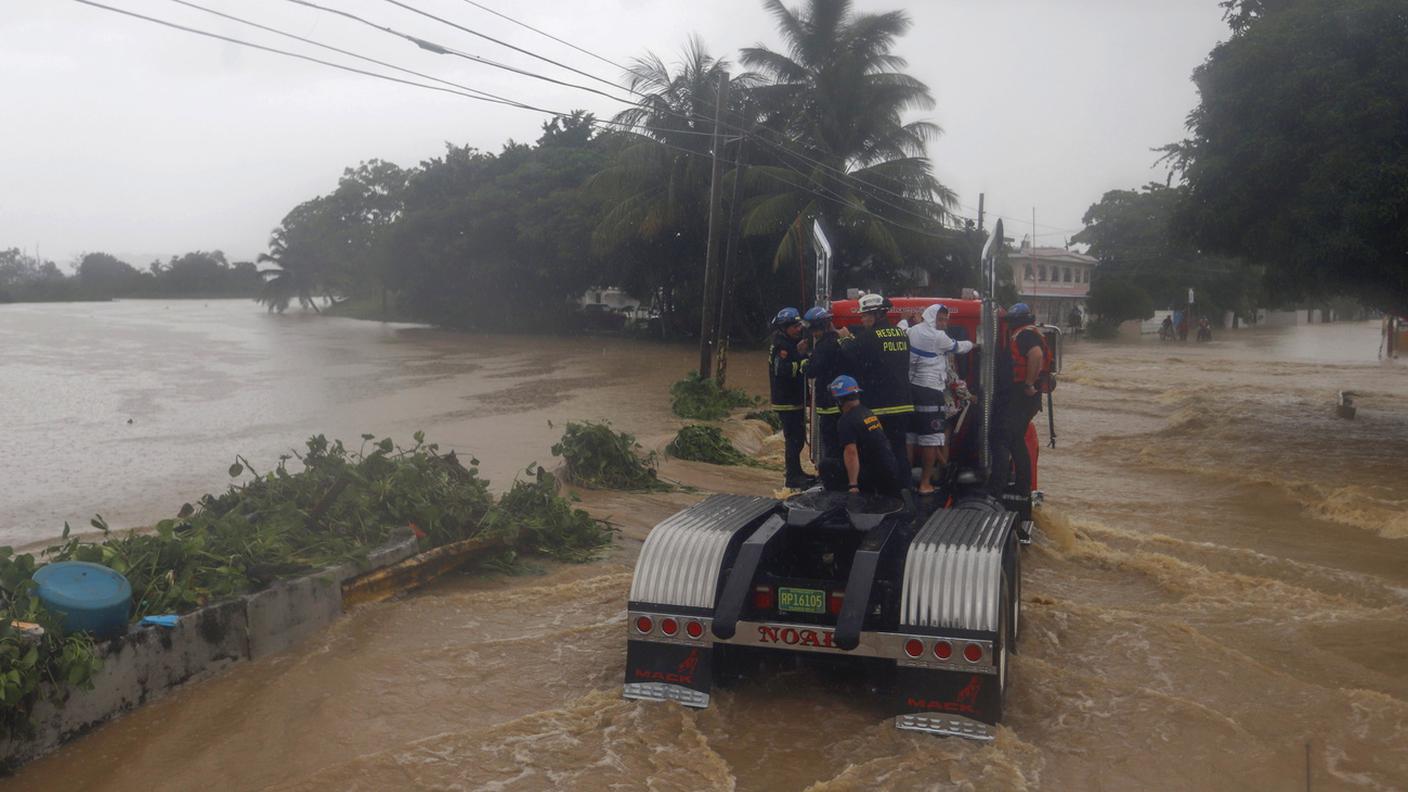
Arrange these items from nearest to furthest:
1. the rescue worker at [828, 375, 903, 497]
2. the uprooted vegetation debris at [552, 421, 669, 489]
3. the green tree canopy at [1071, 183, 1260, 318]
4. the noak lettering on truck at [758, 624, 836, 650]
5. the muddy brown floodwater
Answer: the muddy brown floodwater, the noak lettering on truck at [758, 624, 836, 650], the rescue worker at [828, 375, 903, 497], the uprooted vegetation debris at [552, 421, 669, 489], the green tree canopy at [1071, 183, 1260, 318]

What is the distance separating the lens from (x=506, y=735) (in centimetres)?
575

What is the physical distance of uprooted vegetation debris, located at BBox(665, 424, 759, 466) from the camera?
47.9 feet

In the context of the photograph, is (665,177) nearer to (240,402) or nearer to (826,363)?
(240,402)

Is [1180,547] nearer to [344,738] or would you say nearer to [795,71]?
[344,738]

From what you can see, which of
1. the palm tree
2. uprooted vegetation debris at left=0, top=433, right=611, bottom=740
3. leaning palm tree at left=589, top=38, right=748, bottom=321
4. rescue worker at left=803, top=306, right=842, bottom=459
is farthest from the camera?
the palm tree

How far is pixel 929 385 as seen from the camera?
8.27 m

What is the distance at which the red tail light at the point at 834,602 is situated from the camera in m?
5.64

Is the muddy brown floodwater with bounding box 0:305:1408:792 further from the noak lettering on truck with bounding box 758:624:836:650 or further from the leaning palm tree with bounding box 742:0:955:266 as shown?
the leaning palm tree with bounding box 742:0:955:266

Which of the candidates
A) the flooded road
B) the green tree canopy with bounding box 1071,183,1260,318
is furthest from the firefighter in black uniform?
the green tree canopy with bounding box 1071,183,1260,318

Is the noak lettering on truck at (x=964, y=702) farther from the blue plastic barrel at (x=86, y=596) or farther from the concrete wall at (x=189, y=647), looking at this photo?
the blue plastic barrel at (x=86, y=596)

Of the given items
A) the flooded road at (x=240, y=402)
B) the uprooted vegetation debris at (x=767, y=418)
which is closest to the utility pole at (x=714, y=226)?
the uprooted vegetation debris at (x=767, y=418)

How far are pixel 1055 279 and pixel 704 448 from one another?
6332 centimetres

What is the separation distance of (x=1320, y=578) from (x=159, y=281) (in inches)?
5305

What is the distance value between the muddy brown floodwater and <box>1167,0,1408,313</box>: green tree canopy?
4.77 meters
